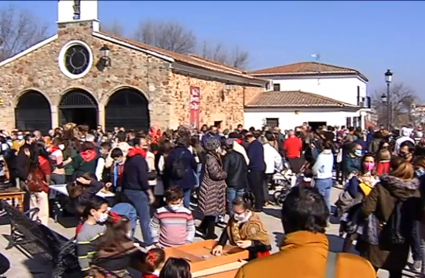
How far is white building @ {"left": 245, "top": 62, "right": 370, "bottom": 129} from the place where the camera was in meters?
32.4

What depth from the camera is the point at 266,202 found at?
38.9 ft

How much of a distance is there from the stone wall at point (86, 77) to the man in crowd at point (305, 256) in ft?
64.1

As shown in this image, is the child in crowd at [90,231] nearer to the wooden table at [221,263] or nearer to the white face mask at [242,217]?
the wooden table at [221,263]

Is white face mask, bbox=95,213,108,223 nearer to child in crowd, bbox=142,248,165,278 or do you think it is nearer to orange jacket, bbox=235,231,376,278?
child in crowd, bbox=142,248,165,278

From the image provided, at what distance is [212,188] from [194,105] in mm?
16033

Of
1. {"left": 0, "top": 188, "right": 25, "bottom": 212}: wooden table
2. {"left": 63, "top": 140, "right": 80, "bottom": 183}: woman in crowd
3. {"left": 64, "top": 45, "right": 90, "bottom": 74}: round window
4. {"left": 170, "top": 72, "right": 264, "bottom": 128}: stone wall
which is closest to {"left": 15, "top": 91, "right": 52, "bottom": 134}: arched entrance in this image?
{"left": 64, "top": 45, "right": 90, "bottom": 74}: round window

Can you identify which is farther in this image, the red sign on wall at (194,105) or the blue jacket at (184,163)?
the red sign on wall at (194,105)

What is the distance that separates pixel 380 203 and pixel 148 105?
690 inches

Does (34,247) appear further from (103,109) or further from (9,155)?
(103,109)

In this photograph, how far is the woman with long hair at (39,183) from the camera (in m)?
8.78

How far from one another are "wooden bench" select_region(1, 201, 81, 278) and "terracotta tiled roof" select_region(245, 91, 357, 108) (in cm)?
2478

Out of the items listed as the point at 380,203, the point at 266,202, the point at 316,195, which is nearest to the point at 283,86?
the point at 266,202

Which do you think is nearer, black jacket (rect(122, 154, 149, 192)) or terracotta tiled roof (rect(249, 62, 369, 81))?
black jacket (rect(122, 154, 149, 192))

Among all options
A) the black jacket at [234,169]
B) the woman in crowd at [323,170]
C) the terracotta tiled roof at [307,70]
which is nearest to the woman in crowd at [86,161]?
the black jacket at [234,169]
